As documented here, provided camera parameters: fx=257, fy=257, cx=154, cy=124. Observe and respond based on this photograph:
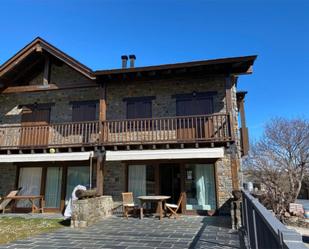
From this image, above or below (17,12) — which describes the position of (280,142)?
below

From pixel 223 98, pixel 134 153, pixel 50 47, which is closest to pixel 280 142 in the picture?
pixel 223 98

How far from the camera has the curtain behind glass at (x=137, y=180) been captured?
1204 centimetres

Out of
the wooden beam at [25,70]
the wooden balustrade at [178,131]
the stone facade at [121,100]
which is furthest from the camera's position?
the wooden beam at [25,70]

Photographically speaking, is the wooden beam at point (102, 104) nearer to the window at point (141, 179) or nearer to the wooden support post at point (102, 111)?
the wooden support post at point (102, 111)

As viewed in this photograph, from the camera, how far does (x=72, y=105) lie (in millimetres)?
13812

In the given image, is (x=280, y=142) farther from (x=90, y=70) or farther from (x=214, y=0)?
(x=90, y=70)

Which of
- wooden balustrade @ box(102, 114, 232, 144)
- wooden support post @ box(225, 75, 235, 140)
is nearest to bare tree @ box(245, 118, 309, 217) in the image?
wooden balustrade @ box(102, 114, 232, 144)

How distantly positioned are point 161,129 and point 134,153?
7.10 feet

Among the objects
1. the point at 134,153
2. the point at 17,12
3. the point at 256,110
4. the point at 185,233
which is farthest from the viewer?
the point at 256,110

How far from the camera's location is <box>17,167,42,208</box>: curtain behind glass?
1306 centimetres

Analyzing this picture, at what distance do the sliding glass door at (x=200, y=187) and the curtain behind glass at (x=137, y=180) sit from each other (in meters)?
2.03

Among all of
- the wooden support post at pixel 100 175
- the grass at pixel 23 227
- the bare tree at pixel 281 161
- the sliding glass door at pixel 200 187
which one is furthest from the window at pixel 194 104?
the bare tree at pixel 281 161

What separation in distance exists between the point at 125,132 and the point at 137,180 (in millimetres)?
2398

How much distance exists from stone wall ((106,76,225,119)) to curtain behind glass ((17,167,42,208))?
4.82 metres
